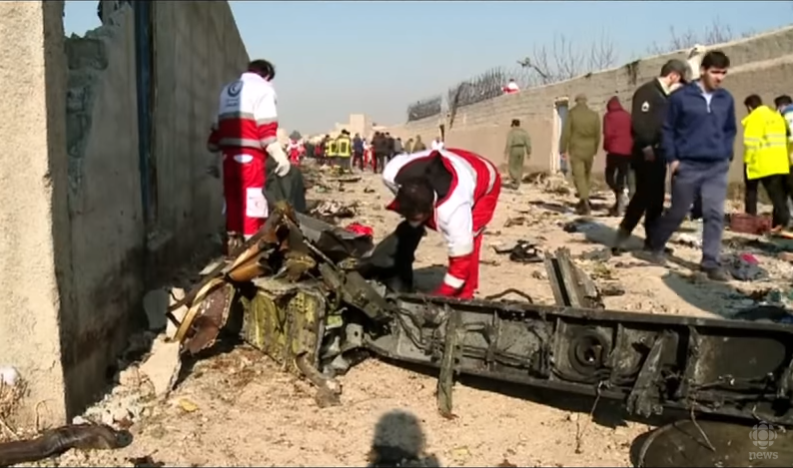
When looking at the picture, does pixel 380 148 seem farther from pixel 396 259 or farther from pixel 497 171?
pixel 396 259

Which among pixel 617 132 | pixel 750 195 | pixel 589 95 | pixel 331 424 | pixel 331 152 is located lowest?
pixel 331 424

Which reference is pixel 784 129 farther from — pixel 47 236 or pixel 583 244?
pixel 47 236

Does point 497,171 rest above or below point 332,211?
above

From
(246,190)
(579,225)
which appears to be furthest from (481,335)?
(579,225)

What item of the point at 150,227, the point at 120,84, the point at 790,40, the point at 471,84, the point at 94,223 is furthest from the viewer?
the point at 471,84

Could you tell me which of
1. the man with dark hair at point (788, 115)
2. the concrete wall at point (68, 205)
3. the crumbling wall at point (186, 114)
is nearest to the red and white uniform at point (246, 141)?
the crumbling wall at point (186, 114)

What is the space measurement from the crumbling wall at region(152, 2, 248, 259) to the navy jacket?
3887mm

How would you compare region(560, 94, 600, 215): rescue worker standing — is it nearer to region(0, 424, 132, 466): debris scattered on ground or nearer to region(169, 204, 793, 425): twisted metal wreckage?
region(169, 204, 793, 425): twisted metal wreckage

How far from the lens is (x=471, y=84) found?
100ft

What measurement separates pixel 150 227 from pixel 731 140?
4.29 meters

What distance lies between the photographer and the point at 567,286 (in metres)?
4.40

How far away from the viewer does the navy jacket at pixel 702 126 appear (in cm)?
591

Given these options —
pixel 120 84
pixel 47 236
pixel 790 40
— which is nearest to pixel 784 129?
pixel 790 40

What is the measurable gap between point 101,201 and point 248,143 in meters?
2.11
